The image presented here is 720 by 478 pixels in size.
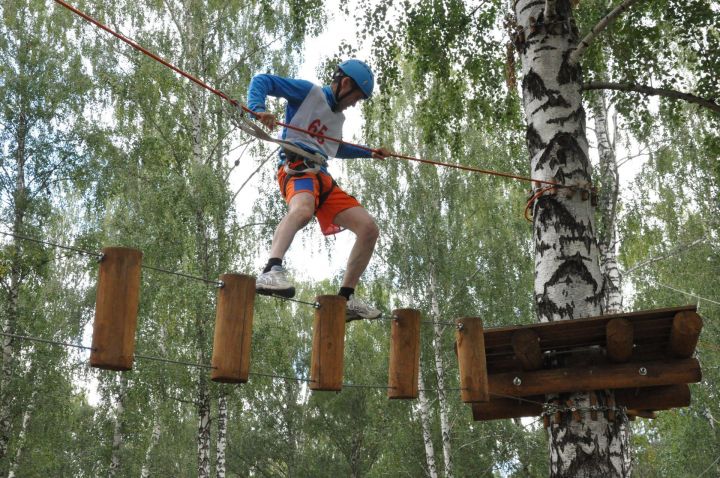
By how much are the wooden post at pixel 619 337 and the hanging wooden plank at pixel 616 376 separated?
0.11 meters

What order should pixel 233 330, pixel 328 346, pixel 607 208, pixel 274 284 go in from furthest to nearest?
pixel 607 208
pixel 274 284
pixel 328 346
pixel 233 330

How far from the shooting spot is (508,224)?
16062mm

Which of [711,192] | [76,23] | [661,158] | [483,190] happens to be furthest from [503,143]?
[76,23]

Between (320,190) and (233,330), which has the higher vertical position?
(320,190)

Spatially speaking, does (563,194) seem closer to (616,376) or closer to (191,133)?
(616,376)

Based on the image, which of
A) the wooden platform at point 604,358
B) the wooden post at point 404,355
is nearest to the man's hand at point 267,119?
the wooden post at point 404,355

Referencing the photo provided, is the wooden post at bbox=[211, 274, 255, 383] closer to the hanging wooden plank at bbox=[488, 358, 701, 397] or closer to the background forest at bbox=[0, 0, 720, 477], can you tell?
the hanging wooden plank at bbox=[488, 358, 701, 397]

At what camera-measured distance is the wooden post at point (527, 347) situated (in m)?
3.86

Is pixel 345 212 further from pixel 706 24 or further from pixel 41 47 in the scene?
pixel 41 47

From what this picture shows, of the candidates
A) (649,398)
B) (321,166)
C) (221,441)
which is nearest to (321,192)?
(321,166)

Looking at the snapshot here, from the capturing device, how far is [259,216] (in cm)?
1338

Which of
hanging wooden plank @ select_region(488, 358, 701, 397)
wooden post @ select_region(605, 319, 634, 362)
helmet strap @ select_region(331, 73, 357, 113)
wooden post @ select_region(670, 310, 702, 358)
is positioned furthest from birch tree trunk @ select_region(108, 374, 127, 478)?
wooden post @ select_region(670, 310, 702, 358)

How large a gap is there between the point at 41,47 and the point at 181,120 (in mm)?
2730

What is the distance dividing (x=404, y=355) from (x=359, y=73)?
4.99 ft
